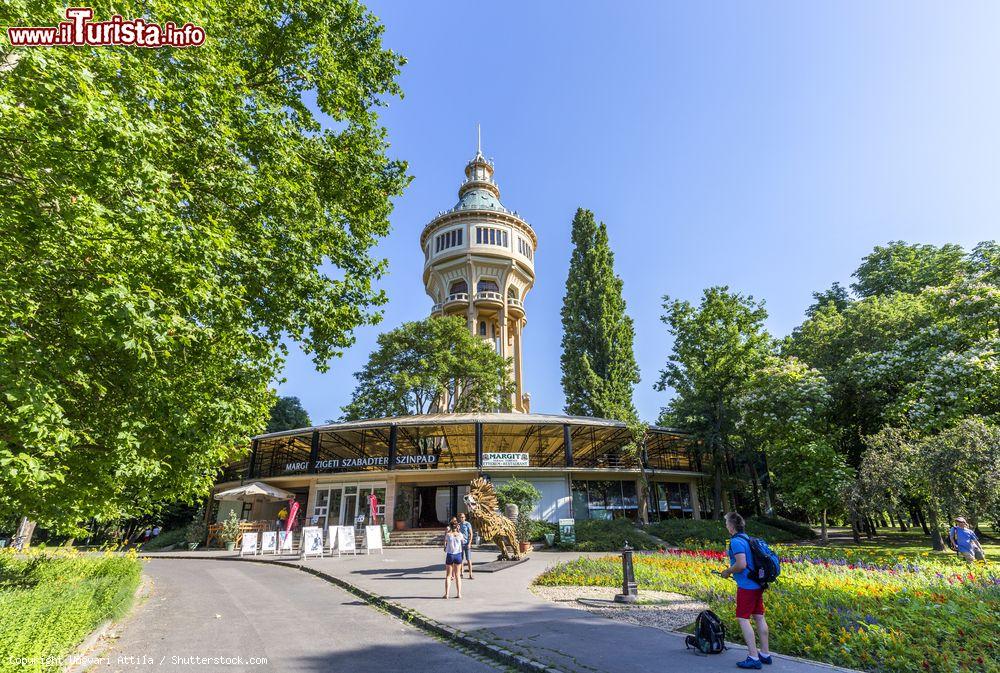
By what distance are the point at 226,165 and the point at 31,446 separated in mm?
5733

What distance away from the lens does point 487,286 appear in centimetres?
4994

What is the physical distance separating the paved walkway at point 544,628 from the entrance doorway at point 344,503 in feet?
46.8

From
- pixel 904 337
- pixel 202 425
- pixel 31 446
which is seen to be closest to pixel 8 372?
pixel 31 446

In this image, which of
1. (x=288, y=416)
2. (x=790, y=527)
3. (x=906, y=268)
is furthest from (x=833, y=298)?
(x=288, y=416)

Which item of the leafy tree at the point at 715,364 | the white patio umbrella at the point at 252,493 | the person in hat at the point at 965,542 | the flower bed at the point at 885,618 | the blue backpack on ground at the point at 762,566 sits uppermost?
the leafy tree at the point at 715,364

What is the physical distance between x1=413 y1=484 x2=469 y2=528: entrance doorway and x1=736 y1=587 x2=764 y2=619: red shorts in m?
25.2

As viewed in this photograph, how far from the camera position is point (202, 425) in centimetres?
848

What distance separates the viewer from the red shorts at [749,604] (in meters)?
5.93

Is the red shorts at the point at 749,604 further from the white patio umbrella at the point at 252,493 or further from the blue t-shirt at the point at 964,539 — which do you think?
the white patio umbrella at the point at 252,493

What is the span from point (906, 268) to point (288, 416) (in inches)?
2144

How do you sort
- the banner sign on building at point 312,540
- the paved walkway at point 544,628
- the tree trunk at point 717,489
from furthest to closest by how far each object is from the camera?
the tree trunk at point 717,489, the banner sign on building at point 312,540, the paved walkway at point 544,628

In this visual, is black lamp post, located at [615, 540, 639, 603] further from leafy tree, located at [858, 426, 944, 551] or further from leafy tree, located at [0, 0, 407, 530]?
leafy tree, located at [858, 426, 944, 551]

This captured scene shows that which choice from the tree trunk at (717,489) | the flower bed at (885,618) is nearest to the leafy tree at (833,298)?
the tree trunk at (717,489)

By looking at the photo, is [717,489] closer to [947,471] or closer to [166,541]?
[947,471]
